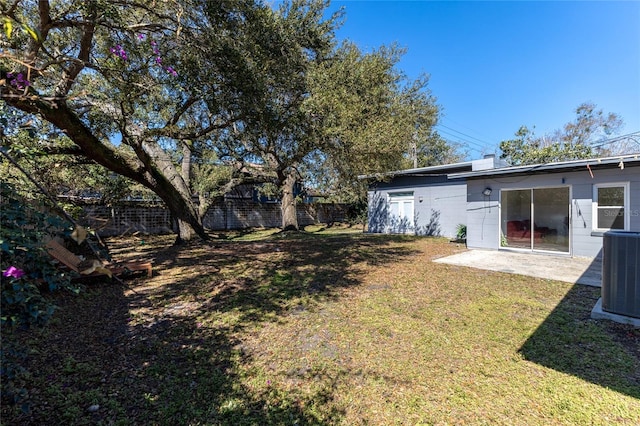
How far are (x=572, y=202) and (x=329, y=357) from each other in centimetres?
881

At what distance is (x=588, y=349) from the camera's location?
3139 mm

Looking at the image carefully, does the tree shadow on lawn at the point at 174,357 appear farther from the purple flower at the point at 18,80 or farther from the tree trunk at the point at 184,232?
the tree trunk at the point at 184,232

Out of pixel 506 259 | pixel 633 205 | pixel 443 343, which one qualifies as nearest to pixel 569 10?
pixel 633 205

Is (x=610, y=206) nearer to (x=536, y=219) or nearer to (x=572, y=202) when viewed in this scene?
(x=572, y=202)

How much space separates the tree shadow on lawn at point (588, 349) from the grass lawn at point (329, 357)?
0.02m

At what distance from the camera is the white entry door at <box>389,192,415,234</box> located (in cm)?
1516

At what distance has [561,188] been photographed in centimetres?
845

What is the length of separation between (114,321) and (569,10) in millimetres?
12265

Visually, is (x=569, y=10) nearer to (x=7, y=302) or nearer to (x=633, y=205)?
(x=633, y=205)

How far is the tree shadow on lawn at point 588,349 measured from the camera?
2664 millimetres

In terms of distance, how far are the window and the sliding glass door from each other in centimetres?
63

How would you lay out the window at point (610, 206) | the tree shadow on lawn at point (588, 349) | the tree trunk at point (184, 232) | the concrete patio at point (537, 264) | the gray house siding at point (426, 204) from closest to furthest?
the tree shadow on lawn at point (588, 349)
the concrete patio at point (537, 264)
the window at point (610, 206)
the tree trunk at point (184, 232)
the gray house siding at point (426, 204)

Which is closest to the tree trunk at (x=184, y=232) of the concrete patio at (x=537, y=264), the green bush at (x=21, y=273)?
the concrete patio at (x=537, y=264)

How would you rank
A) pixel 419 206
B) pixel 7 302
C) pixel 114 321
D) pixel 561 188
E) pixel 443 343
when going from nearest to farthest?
1. pixel 7 302
2. pixel 443 343
3. pixel 114 321
4. pixel 561 188
5. pixel 419 206
